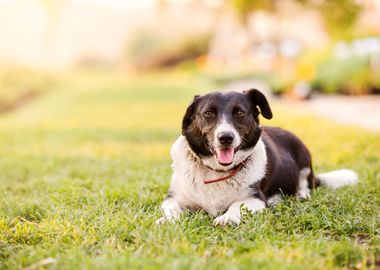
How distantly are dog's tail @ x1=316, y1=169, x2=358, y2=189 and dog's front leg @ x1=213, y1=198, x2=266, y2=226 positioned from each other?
141 centimetres

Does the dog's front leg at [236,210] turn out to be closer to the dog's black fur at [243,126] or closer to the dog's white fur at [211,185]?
the dog's white fur at [211,185]

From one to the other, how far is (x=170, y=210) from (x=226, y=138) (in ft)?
2.41

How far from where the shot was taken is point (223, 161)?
393 cm

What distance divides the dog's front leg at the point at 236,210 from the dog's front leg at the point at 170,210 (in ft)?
1.06

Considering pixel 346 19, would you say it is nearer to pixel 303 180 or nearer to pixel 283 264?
pixel 303 180

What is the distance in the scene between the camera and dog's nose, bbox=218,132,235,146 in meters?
3.77

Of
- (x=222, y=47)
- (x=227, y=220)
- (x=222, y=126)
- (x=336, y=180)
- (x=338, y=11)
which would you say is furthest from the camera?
(x=222, y=47)

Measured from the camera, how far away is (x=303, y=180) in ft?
16.4

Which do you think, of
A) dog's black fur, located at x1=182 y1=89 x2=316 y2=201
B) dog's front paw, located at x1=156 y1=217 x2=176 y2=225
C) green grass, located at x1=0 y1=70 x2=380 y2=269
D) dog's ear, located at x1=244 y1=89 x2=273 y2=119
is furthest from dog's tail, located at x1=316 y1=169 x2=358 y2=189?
dog's front paw, located at x1=156 y1=217 x2=176 y2=225

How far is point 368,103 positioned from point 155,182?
381 inches

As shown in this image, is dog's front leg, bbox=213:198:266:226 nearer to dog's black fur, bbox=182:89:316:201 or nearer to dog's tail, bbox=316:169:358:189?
dog's black fur, bbox=182:89:316:201

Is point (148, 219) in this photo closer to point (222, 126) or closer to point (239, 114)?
point (222, 126)

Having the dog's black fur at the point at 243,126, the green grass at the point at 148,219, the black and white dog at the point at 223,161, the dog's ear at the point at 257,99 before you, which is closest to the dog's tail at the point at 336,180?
the green grass at the point at 148,219

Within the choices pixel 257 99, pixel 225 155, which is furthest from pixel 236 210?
pixel 257 99
